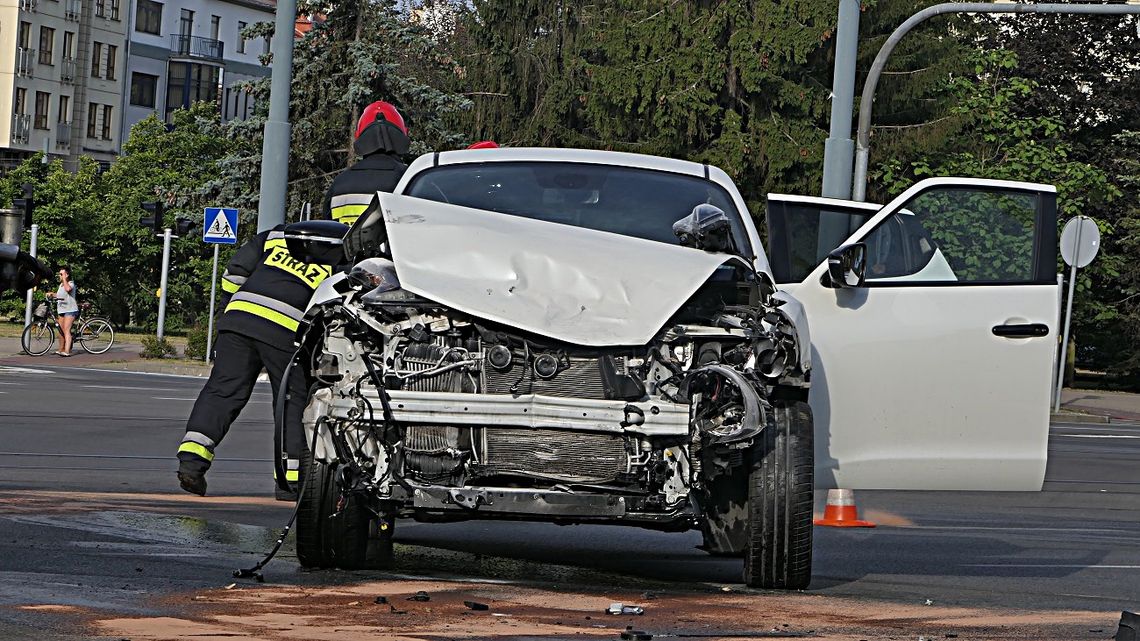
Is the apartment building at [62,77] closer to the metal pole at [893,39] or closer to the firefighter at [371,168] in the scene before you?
the metal pole at [893,39]

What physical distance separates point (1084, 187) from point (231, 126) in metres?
18.6

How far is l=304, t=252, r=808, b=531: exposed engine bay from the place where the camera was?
19.6 feet

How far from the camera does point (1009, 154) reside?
37.0 m

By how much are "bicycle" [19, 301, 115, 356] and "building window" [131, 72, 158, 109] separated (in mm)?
54450

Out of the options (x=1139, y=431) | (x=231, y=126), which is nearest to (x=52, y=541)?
(x=1139, y=431)

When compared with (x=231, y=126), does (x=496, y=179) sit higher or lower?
lower

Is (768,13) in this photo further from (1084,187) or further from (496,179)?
(496,179)

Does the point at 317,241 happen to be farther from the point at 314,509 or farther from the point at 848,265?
the point at 848,265

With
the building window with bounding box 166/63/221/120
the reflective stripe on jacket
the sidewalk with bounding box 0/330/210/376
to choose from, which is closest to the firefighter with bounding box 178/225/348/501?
the reflective stripe on jacket

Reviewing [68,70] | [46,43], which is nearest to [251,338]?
[46,43]

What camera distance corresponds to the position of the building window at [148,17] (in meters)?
86.6

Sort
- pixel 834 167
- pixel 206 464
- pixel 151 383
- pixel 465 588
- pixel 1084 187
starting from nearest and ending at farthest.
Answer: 1. pixel 465 588
2. pixel 206 464
3. pixel 834 167
4. pixel 151 383
5. pixel 1084 187

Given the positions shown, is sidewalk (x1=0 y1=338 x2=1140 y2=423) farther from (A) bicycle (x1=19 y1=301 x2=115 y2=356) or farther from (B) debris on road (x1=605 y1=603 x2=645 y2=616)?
(B) debris on road (x1=605 y1=603 x2=645 y2=616)

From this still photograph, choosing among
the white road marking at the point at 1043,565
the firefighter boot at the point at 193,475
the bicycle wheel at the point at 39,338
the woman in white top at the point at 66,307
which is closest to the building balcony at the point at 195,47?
the woman in white top at the point at 66,307
